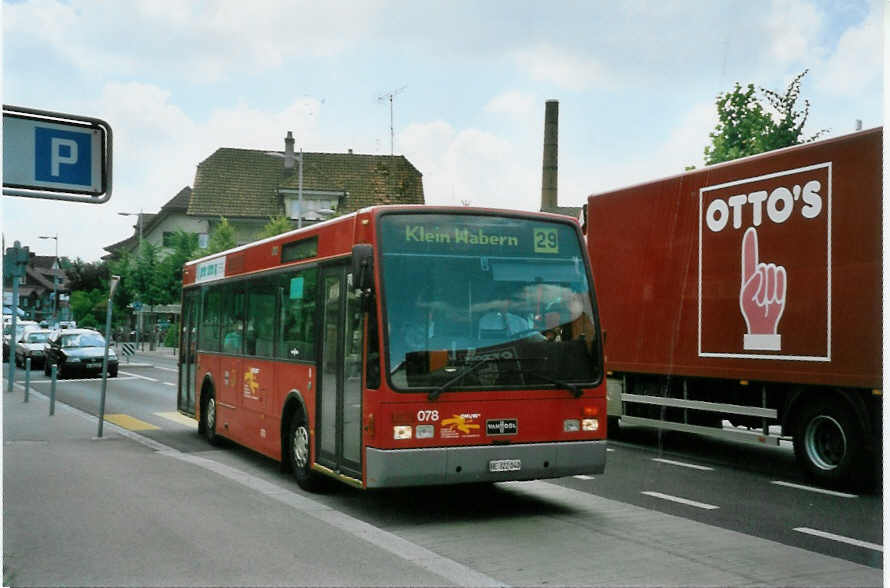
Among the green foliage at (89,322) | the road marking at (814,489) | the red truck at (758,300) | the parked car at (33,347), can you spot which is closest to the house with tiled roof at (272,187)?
the green foliage at (89,322)

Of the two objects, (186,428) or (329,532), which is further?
(186,428)

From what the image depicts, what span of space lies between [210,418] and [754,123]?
23.7 m

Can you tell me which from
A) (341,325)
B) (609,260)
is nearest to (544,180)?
(609,260)

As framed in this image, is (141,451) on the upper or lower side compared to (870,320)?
lower

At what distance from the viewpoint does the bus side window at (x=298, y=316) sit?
1005 cm

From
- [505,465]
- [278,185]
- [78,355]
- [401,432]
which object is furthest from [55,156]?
[278,185]

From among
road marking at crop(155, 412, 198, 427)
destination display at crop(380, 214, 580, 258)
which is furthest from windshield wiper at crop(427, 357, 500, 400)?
road marking at crop(155, 412, 198, 427)

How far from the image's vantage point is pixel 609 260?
14.0 meters

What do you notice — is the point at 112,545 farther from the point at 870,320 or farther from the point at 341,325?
the point at 870,320

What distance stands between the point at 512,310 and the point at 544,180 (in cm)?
2708

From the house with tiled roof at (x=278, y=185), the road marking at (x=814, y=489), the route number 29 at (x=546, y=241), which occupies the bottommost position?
the road marking at (x=814, y=489)

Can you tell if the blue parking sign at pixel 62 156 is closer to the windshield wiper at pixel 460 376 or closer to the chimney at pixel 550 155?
the windshield wiper at pixel 460 376

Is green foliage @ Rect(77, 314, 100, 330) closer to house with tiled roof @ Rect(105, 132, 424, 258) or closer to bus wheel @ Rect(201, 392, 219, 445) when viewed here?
house with tiled roof @ Rect(105, 132, 424, 258)

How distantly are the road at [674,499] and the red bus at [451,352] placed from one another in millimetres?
507
